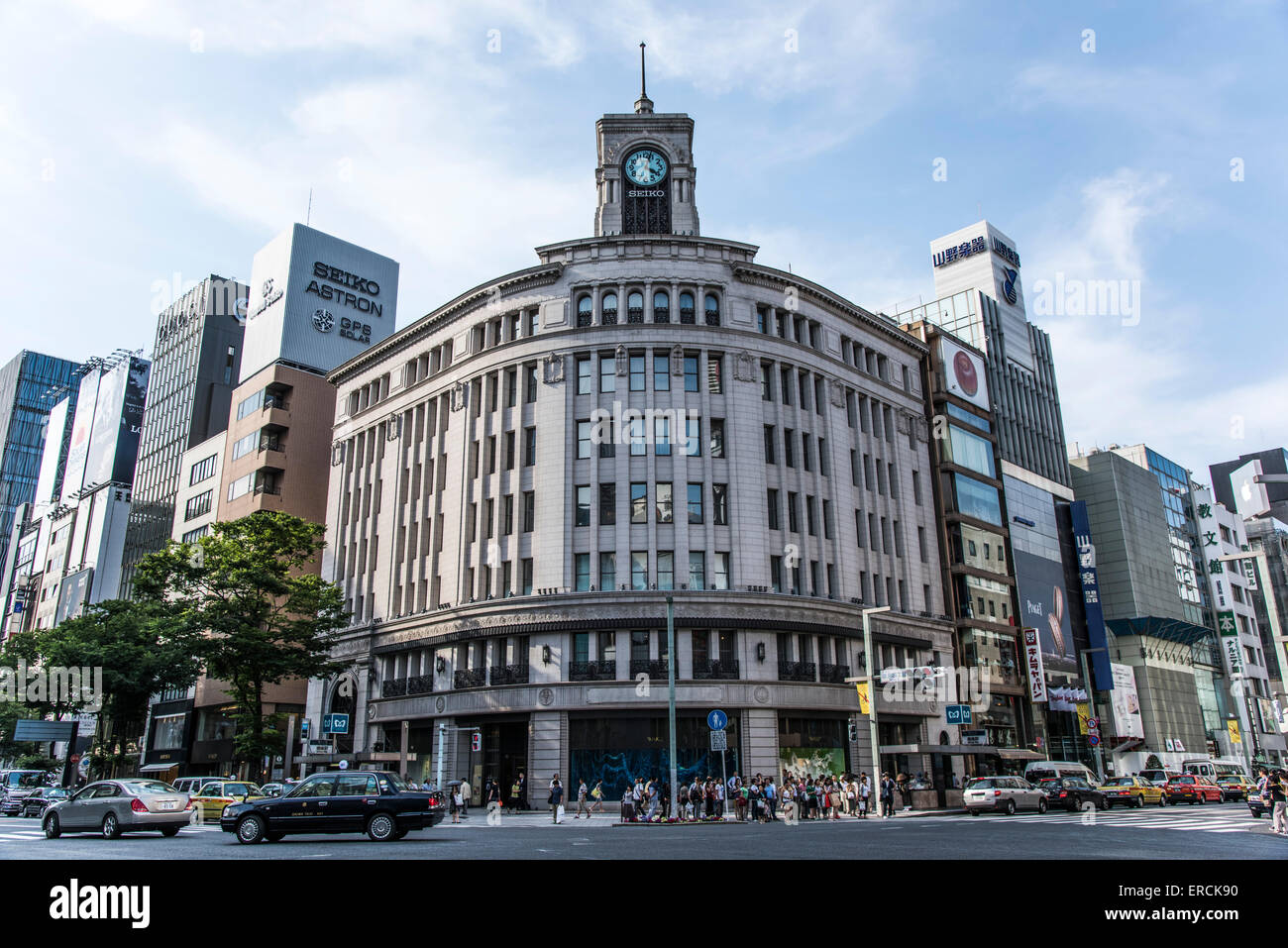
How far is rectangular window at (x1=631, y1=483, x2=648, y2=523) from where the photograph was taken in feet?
149

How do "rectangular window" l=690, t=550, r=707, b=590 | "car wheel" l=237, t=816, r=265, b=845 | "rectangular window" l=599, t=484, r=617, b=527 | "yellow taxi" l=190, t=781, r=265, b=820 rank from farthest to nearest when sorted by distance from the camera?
1. "rectangular window" l=599, t=484, r=617, b=527
2. "rectangular window" l=690, t=550, r=707, b=590
3. "yellow taxi" l=190, t=781, r=265, b=820
4. "car wheel" l=237, t=816, r=265, b=845

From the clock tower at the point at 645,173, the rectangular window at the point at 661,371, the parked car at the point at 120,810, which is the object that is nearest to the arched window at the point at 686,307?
the rectangular window at the point at 661,371

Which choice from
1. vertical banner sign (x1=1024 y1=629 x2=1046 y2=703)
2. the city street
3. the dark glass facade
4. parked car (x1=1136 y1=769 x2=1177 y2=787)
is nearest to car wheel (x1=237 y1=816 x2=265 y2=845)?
the city street

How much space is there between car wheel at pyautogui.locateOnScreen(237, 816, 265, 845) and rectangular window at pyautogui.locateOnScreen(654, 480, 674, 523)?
27789mm

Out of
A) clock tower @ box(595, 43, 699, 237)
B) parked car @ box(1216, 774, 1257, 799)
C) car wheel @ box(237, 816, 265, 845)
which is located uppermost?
clock tower @ box(595, 43, 699, 237)

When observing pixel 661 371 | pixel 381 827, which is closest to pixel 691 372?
pixel 661 371

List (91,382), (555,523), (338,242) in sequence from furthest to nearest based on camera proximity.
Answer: (91,382), (338,242), (555,523)

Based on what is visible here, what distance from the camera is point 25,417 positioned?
148 m

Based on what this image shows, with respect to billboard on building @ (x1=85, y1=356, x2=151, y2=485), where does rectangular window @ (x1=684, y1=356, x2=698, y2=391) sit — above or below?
below

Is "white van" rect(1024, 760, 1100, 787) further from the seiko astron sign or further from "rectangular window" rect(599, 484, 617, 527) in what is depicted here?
the seiko astron sign
